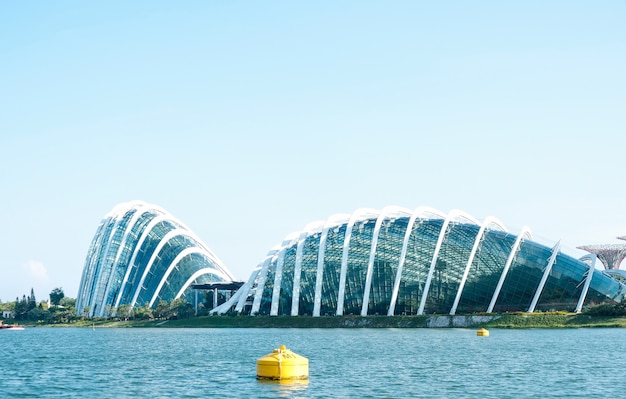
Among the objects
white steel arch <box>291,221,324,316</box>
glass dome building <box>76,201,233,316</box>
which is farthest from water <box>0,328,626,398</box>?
glass dome building <box>76,201,233,316</box>

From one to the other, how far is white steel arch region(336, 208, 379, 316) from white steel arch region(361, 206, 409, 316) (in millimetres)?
3275

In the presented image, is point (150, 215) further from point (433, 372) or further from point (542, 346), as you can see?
point (433, 372)

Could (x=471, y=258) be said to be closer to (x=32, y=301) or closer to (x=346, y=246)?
(x=346, y=246)

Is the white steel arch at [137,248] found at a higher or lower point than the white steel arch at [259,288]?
higher

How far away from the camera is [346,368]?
6372 centimetres

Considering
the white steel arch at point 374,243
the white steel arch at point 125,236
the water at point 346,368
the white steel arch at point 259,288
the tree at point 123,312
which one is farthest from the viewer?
the white steel arch at point 125,236

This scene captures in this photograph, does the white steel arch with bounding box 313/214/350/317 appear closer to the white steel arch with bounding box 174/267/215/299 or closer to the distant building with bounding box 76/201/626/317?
the distant building with bounding box 76/201/626/317

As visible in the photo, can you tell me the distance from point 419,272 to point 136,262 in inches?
2660

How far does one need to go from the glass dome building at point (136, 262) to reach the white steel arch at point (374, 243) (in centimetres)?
5773

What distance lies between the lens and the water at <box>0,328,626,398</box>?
5062cm

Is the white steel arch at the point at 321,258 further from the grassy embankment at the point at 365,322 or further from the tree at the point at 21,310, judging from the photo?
the tree at the point at 21,310

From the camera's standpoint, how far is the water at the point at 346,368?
50625mm

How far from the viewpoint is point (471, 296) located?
13462cm

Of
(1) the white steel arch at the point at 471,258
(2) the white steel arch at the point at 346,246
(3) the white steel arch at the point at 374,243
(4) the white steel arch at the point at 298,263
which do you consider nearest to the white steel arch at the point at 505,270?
(1) the white steel arch at the point at 471,258
